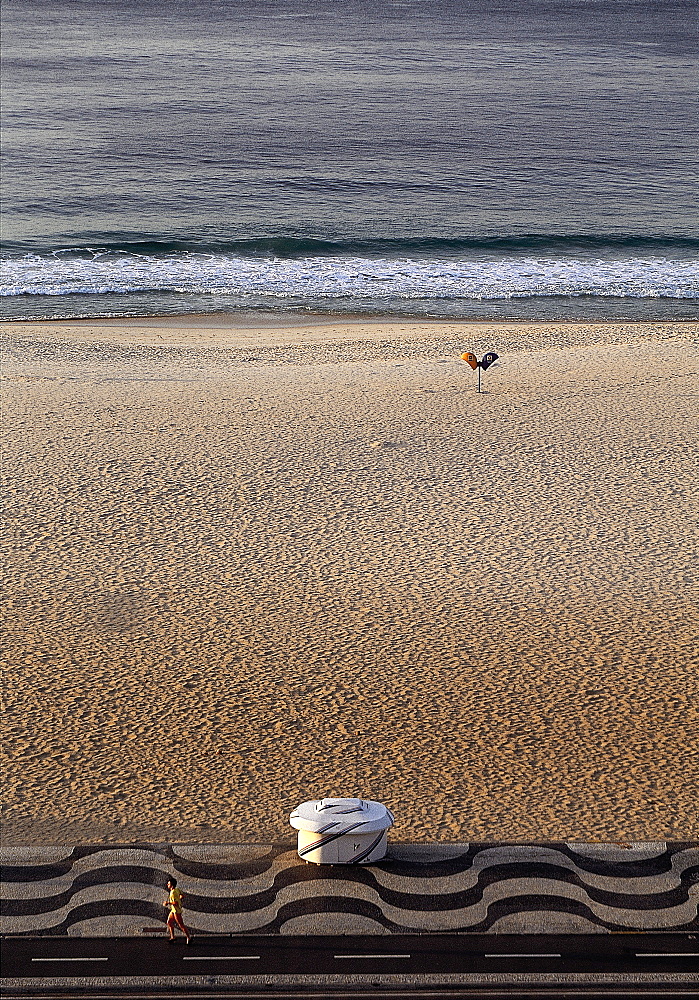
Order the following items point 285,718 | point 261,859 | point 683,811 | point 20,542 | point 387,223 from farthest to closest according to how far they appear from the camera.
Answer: point 387,223, point 20,542, point 285,718, point 683,811, point 261,859

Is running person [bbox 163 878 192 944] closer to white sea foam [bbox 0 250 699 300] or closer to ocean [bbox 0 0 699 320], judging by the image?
ocean [bbox 0 0 699 320]

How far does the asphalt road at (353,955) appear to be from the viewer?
408 inches

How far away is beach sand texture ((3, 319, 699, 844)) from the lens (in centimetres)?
1293

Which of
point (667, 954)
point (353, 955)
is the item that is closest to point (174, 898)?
point (353, 955)

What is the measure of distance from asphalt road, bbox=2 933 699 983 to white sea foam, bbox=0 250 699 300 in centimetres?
2835

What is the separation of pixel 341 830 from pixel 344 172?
45.1 meters

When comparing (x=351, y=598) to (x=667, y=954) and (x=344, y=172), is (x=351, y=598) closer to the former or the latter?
(x=667, y=954)

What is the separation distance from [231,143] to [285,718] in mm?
48174

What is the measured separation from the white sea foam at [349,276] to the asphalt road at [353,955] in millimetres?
28355

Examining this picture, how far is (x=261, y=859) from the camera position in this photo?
38.7 ft

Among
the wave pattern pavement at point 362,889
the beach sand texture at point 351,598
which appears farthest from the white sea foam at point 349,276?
the wave pattern pavement at point 362,889

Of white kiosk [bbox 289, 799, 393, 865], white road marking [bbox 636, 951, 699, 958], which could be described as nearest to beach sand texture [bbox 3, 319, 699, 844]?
white kiosk [bbox 289, 799, 393, 865]

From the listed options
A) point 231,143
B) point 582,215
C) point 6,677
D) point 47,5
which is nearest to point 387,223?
point 582,215

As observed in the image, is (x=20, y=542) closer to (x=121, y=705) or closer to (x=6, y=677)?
(x=6, y=677)
